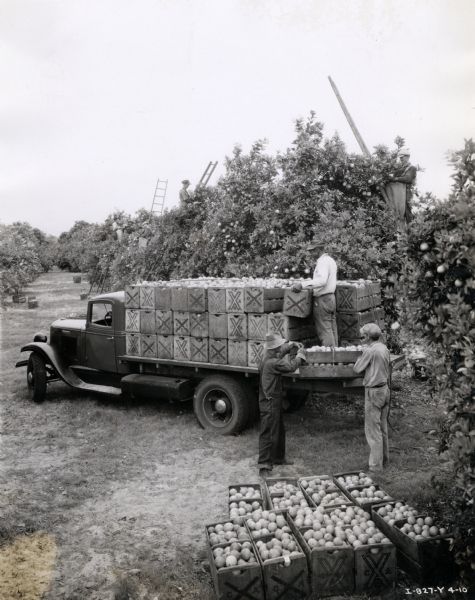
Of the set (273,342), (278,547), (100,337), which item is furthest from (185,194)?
(278,547)

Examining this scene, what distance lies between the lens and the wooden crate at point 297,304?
25.0 feet

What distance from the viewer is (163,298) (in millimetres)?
8812

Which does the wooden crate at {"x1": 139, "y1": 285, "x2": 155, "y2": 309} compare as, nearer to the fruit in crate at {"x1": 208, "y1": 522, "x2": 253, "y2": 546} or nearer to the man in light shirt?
the man in light shirt

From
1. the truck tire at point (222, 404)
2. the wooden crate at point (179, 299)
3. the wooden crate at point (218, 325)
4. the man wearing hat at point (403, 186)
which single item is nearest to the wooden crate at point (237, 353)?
the wooden crate at point (218, 325)

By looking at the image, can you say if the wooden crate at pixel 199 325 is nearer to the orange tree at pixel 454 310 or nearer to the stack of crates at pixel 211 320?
the stack of crates at pixel 211 320

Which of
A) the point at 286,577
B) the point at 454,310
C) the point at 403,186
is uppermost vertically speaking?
the point at 403,186

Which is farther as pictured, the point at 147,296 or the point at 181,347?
the point at 147,296

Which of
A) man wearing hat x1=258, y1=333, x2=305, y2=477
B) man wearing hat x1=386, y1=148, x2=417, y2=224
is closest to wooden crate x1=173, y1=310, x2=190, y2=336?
man wearing hat x1=258, y1=333, x2=305, y2=477

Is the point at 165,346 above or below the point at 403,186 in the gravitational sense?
below

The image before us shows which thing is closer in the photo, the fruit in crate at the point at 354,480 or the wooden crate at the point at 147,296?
the fruit in crate at the point at 354,480

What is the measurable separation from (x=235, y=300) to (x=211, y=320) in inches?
21.9

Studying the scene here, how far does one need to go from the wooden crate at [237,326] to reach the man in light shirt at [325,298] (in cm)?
93

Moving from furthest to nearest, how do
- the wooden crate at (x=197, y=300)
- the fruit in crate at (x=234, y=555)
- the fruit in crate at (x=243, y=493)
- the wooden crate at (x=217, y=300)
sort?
the wooden crate at (x=197, y=300)
the wooden crate at (x=217, y=300)
the fruit in crate at (x=243, y=493)
the fruit in crate at (x=234, y=555)

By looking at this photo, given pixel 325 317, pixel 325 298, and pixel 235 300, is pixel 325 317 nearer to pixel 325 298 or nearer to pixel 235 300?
pixel 325 298
